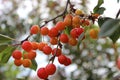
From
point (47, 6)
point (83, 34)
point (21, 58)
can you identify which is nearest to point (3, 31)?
point (47, 6)

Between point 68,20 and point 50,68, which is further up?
point 68,20

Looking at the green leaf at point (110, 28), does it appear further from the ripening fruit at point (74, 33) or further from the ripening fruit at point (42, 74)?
the ripening fruit at point (42, 74)

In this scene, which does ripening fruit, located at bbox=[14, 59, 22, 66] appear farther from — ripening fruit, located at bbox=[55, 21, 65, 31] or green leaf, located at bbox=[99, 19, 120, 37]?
green leaf, located at bbox=[99, 19, 120, 37]

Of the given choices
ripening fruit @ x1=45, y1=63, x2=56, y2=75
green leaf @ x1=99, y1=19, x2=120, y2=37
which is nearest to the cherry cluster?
ripening fruit @ x1=45, y1=63, x2=56, y2=75

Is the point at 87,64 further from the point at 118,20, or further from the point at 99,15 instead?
the point at 118,20

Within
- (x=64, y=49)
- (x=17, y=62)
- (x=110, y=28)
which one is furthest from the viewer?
(x=64, y=49)

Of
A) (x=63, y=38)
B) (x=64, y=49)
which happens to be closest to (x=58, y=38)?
(x=63, y=38)

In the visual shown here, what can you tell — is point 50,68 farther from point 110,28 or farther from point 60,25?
point 110,28

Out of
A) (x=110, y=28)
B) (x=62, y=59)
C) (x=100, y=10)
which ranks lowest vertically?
(x=110, y=28)

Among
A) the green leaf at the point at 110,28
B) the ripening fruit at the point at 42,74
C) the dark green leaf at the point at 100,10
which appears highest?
the dark green leaf at the point at 100,10

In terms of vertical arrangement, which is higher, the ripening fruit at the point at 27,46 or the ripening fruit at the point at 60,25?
the ripening fruit at the point at 60,25

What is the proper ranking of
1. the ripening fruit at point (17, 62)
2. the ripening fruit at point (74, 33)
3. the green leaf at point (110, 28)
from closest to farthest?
the green leaf at point (110, 28) < the ripening fruit at point (74, 33) < the ripening fruit at point (17, 62)

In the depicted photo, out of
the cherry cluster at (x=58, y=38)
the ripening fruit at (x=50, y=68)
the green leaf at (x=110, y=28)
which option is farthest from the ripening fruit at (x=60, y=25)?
the green leaf at (x=110, y=28)

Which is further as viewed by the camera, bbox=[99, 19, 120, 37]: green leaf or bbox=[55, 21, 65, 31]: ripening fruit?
bbox=[55, 21, 65, 31]: ripening fruit
